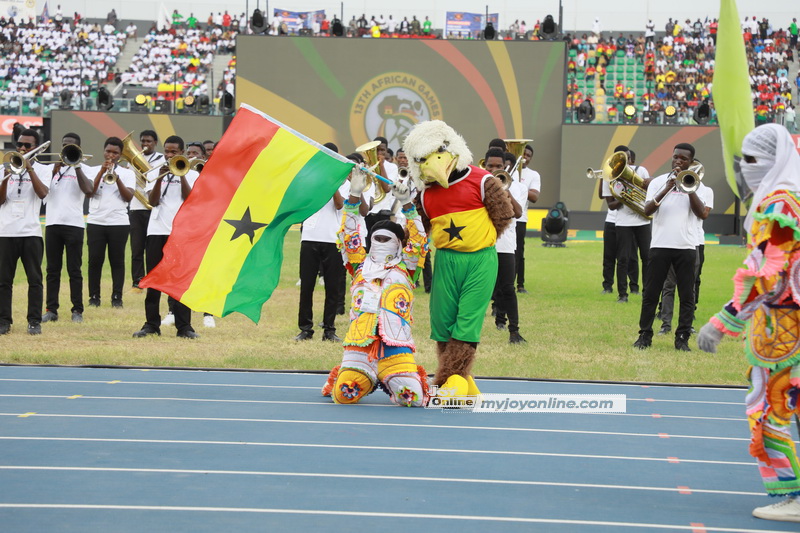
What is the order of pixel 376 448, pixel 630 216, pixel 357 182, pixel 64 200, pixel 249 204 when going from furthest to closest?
pixel 630 216 → pixel 64 200 → pixel 357 182 → pixel 249 204 → pixel 376 448

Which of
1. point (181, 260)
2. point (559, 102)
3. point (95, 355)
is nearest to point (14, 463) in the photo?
point (181, 260)

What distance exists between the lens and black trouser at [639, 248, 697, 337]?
1034cm

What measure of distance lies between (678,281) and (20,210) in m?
6.98

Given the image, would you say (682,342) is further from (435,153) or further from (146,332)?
(146,332)

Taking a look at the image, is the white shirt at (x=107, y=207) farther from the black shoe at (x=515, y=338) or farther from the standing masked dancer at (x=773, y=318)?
the standing masked dancer at (x=773, y=318)

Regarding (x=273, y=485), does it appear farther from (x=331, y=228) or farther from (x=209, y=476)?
(x=331, y=228)

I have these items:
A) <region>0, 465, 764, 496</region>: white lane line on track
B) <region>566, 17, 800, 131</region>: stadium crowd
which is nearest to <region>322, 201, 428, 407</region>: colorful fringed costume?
<region>0, 465, 764, 496</region>: white lane line on track

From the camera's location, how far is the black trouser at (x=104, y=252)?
43.6 feet

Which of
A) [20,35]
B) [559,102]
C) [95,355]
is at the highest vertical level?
[20,35]

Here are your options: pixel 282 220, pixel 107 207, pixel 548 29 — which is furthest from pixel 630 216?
pixel 548 29

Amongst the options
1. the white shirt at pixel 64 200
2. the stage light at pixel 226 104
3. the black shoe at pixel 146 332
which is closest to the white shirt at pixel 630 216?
the black shoe at pixel 146 332

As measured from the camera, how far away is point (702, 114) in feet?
102

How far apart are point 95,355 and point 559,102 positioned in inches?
959

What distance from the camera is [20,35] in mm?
44312
